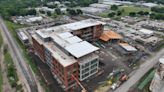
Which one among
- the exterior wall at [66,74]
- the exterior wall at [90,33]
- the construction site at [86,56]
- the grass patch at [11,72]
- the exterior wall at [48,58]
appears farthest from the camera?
the exterior wall at [90,33]

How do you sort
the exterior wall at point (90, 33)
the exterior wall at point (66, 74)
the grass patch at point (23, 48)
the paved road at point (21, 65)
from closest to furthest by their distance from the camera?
the exterior wall at point (66, 74)
the paved road at point (21, 65)
the grass patch at point (23, 48)
the exterior wall at point (90, 33)

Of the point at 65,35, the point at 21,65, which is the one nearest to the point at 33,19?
the point at 21,65

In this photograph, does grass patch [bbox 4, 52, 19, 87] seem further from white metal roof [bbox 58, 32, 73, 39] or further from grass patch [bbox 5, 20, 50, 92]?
white metal roof [bbox 58, 32, 73, 39]

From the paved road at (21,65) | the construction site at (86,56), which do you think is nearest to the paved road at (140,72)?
the construction site at (86,56)

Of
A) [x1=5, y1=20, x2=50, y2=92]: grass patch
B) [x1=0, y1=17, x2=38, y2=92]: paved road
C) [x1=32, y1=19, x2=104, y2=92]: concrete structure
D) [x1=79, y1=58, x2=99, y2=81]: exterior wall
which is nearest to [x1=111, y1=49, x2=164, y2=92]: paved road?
[x1=79, y1=58, x2=99, y2=81]: exterior wall

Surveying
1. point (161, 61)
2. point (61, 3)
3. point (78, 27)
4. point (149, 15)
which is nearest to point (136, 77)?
point (161, 61)

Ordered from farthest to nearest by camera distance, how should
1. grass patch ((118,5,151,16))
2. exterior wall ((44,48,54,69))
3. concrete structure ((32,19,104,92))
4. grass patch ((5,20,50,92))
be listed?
grass patch ((118,5,151,16))
grass patch ((5,20,50,92))
exterior wall ((44,48,54,69))
concrete structure ((32,19,104,92))

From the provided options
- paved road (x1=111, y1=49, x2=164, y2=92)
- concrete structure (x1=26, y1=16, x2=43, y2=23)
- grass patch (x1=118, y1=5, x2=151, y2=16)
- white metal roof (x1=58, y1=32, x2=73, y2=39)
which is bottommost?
paved road (x1=111, y1=49, x2=164, y2=92)

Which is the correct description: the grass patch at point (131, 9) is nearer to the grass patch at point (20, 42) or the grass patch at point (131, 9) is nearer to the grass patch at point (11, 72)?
the grass patch at point (20, 42)
